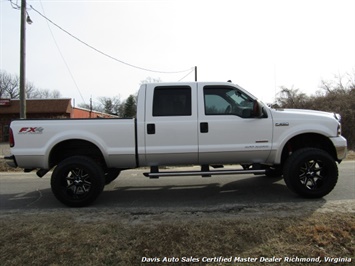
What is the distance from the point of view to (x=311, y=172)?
5676mm

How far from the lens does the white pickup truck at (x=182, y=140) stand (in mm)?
5633

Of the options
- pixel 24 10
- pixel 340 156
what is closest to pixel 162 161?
pixel 340 156

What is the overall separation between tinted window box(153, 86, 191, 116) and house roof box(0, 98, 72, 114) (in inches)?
1309

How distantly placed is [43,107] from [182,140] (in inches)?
1379

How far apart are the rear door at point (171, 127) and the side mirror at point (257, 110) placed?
1.05 metres

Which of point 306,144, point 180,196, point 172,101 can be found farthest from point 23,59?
point 306,144

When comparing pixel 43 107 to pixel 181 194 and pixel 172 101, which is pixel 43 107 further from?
pixel 172 101

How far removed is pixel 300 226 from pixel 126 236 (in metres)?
2.26

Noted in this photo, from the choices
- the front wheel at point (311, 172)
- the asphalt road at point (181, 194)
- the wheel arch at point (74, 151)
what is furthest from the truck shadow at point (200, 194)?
the wheel arch at point (74, 151)

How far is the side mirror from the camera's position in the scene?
5571 mm

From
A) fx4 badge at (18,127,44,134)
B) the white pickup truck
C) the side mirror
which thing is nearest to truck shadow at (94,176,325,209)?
the white pickup truck

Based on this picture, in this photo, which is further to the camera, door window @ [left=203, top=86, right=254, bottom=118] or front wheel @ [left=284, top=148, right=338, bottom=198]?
door window @ [left=203, top=86, right=254, bottom=118]

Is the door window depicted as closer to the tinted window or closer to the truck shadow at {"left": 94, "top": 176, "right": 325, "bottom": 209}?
the tinted window

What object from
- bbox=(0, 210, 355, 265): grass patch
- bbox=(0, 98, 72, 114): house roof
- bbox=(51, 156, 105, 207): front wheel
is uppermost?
bbox=(0, 98, 72, 114): house roof
